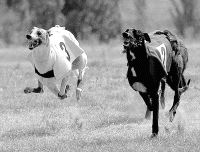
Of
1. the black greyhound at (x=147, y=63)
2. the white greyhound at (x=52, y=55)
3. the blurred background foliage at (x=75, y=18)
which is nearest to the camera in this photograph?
the black greyhound at (x=147, y=63)

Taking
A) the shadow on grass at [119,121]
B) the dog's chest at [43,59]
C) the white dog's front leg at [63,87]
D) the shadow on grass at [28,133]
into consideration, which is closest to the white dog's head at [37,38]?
the dog's chest at [43,59]

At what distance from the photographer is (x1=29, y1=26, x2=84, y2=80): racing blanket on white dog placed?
11.1 meters

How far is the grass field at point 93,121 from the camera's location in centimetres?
896

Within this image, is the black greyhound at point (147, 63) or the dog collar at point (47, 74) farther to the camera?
the dog collar at point (47, 74)

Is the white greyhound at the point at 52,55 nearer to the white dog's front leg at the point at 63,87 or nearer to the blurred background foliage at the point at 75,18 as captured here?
the white dog's front leg at the point at 63,87

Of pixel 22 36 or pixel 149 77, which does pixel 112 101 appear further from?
pixel 22 36

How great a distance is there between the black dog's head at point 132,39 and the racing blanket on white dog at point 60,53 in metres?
2.16

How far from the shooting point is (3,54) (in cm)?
3244

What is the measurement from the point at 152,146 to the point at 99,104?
4.91 metres

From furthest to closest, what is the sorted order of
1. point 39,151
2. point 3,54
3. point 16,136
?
point 3,54 < point 16,136 < point 39,151

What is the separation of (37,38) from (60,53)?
879mm

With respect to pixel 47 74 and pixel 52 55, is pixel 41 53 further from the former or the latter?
pixel 47 74

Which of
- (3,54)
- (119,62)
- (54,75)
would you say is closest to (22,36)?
(3,54)

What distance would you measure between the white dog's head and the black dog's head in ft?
6.22
